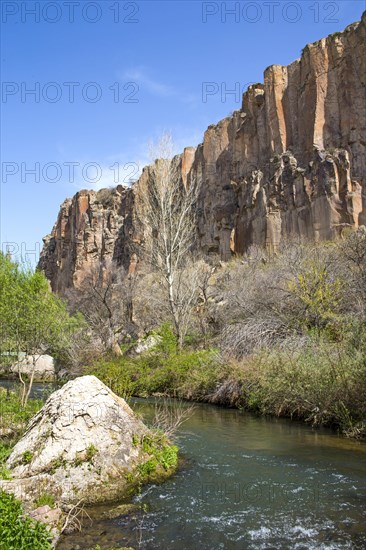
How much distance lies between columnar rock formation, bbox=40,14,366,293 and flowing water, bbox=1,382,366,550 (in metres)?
20.7

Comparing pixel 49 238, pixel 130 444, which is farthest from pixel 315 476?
pixel 49 238

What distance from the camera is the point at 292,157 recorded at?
41375 mm

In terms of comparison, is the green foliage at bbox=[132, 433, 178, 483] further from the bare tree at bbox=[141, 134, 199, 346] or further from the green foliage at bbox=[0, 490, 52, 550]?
the bare tree at bbox=[141, 134, 199, 346]

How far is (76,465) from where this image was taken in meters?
6.80

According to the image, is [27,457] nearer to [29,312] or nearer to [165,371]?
[29,312]

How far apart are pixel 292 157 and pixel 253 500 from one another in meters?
38.1

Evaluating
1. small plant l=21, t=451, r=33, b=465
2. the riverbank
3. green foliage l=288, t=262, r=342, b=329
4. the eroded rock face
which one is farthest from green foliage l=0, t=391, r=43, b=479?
green foliage l=288, t=262, r=342, b=329

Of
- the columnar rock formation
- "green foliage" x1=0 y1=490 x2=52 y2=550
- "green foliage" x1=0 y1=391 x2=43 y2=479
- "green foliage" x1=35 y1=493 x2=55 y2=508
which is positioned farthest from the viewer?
the columnar rock formation

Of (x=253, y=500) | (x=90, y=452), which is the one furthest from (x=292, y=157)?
(x=90, y=452)

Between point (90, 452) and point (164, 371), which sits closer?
point (90, 452)

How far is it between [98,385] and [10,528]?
3.45m

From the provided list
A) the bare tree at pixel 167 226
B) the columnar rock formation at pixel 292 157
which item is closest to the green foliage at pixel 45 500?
the bare tree at pixel 167 226

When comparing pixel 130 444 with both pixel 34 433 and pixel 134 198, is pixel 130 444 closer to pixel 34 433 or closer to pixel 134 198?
pixel 34 433

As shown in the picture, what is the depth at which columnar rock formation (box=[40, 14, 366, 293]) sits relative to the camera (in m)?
37.0
